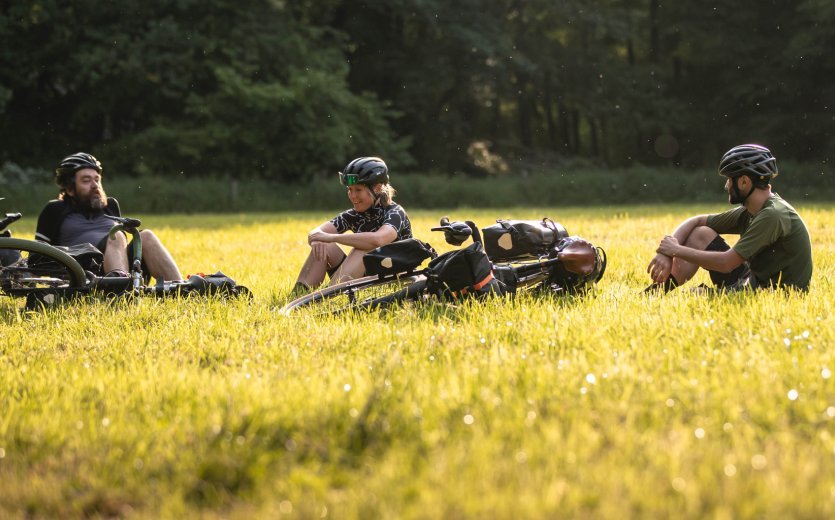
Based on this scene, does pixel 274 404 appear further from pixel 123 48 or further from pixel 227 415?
pixel 123 48

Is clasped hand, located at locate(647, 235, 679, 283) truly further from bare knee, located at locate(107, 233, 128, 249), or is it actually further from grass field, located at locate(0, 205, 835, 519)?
bare knee, located at locate(107, 233, 128, 249)

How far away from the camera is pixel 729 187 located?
21.8ft

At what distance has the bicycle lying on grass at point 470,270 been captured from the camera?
641cm

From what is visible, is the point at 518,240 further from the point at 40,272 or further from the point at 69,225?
the point at 69,225

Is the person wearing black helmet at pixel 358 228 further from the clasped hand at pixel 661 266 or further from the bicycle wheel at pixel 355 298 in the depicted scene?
the clasped hand at pixel 661 266

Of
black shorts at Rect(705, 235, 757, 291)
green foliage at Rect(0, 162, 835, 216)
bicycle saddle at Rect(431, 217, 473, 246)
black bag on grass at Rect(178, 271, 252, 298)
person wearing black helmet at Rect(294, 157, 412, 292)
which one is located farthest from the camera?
green foliage at Rect(0, 162, 835, 216)

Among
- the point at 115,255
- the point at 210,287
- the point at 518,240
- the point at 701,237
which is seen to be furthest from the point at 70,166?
the point at 701,237

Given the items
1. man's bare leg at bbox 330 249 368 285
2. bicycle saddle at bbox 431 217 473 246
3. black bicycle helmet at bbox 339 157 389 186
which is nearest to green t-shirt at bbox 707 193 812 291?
bicycle saddle at bbox 431 217 473 246

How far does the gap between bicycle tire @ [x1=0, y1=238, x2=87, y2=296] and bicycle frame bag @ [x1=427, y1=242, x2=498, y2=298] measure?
2.81 meters

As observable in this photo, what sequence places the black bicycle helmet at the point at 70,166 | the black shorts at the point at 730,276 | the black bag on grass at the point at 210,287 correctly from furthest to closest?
the black bicycle helmet at the point at 70,166 < the black bag on grass at the point at 210,287 < the black shorts at the point at 730,276

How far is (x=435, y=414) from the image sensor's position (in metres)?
3.78

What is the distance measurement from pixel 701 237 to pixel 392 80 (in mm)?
32512

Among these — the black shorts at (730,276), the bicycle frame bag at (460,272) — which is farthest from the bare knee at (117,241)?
the black shorts at (730,276)

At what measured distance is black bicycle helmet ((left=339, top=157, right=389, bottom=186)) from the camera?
7402 millimetres
